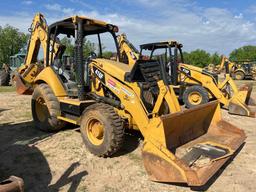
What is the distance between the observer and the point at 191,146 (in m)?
5.49

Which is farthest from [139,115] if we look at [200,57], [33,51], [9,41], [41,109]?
[200,57]

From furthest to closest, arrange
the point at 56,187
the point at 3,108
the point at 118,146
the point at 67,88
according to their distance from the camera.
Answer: the point at 3,108 < the point at 67,88 < the point at 118,146 < the point at 56,187

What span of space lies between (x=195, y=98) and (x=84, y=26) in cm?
555

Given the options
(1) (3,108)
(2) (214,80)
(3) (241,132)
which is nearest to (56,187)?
(3) (241,132)

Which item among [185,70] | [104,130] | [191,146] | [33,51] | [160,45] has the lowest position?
[191,146]

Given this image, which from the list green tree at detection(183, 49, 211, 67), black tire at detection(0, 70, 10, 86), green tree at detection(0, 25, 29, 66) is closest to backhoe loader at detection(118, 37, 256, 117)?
black tire at detection(0, 70, 10, 86)

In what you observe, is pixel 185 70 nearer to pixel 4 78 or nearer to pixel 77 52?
pixel 77 52

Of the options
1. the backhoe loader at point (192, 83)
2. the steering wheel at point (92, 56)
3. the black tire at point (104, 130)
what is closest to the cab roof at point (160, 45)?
the backhoe loader at point (192, 83)

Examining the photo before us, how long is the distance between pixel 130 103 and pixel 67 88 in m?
1.97

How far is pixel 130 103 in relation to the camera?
546cm

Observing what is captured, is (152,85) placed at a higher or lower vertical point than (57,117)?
higher

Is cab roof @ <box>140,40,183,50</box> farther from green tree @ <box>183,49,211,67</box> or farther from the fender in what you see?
green tree @ <box>183,49,211,67</box>

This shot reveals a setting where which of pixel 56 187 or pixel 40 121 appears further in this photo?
pixel 40 121

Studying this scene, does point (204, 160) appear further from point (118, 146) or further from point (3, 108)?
point (3, 108)
